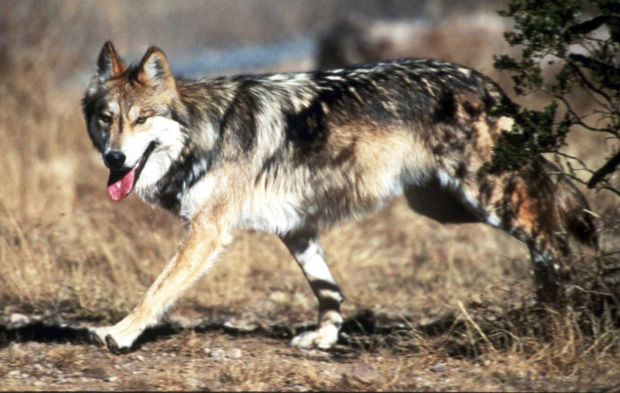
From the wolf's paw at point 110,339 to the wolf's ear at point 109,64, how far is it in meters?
1.50

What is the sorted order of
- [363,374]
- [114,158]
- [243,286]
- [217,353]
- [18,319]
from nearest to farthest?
[363,374]
[114,158]
[217,353]
[18,319]
[243,286]

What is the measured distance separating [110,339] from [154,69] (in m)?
1.56

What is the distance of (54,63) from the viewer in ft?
28.0

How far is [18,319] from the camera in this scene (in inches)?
204

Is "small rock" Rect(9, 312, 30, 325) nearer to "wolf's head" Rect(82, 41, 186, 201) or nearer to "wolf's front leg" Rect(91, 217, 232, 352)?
"wolf's front leg" Rect(91, 217, 232, 352)

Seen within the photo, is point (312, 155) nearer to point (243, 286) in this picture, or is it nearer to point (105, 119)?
point (105, 119)

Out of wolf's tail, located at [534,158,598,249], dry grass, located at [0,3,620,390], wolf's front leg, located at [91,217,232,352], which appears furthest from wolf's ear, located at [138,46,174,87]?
wolf's tail, located at [534,158,598,249]

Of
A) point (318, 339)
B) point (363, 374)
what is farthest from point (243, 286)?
point (363, 374)

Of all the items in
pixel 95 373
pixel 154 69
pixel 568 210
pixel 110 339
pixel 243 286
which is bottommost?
pixel 95 373

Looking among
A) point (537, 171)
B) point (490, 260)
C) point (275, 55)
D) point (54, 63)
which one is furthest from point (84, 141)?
point (275, 55)

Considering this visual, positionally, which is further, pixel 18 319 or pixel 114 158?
pixel 18 319

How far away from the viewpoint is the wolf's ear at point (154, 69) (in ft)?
14.3

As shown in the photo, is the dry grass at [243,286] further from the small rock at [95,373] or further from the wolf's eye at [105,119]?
the wolf's eye at [105,119]

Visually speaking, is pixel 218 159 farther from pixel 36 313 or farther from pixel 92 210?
pixel 92 210
